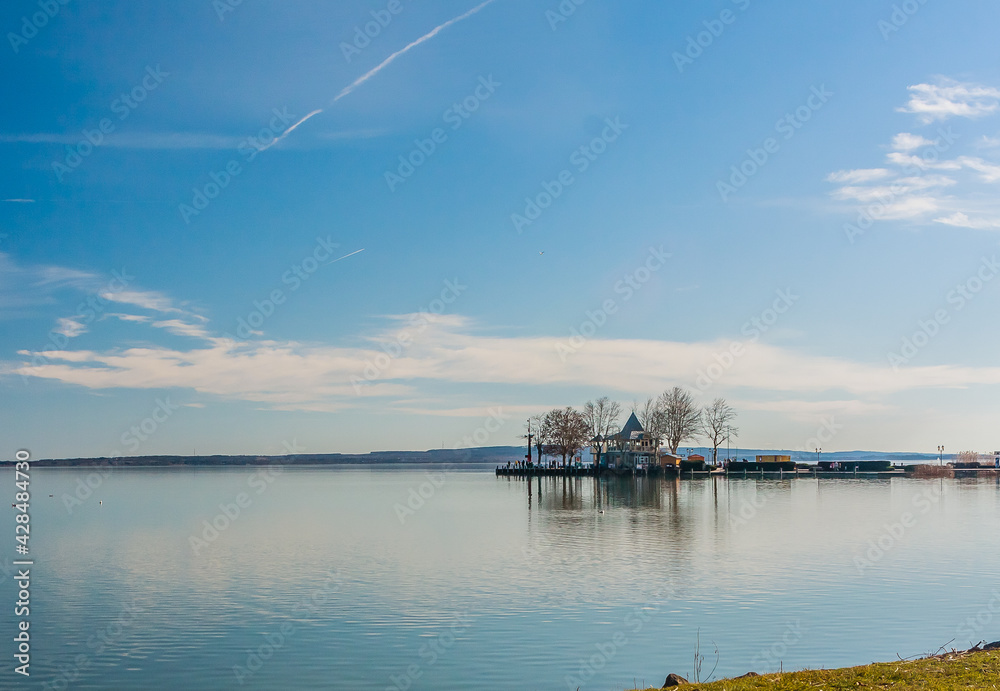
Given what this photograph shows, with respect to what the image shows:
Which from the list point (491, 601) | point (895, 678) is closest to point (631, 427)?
point (491, 601)

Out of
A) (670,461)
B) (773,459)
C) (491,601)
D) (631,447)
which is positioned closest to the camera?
(491,601)

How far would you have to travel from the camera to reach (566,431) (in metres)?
138

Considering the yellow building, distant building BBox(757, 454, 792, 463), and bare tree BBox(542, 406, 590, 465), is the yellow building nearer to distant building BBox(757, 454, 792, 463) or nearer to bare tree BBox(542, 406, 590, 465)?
distant building BBox(757, 454, 792, 463)

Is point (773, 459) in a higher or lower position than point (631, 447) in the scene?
lower

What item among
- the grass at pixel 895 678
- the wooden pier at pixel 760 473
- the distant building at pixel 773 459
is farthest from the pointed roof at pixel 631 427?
the grass at pixel 895 678

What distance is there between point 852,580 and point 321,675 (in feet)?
58.6

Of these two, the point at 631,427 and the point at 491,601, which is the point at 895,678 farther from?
the point at 631,427

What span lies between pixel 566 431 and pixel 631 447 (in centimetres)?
1176

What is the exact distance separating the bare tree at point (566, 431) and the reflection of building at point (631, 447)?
146 inches

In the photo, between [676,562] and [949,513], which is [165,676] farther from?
[949,513]

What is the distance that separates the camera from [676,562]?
1218 inches

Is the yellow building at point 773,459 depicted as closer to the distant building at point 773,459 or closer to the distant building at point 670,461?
the distant building at point 773,459

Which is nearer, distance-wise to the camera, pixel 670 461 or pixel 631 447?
pixel 670 461

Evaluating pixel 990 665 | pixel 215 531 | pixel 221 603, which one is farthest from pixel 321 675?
pixel 215 531
